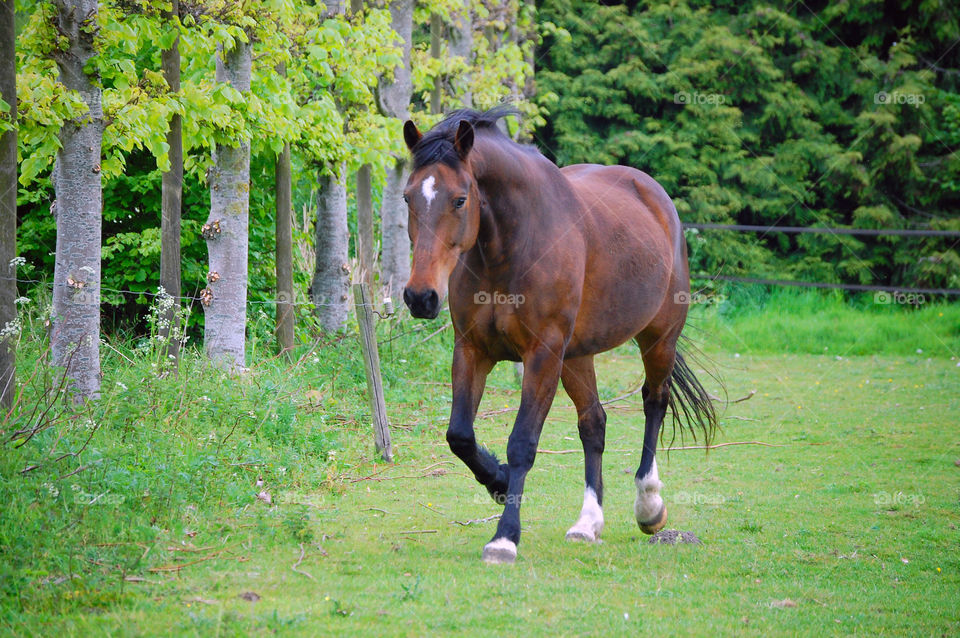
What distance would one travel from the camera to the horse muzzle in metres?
4.07

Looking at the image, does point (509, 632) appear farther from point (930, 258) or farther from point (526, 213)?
point (930, 258)

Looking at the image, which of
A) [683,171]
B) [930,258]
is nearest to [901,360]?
[930,258]

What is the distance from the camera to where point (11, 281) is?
4812 millimetres

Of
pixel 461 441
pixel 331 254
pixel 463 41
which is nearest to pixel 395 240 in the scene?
pixel 331 254

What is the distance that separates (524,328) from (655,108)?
54.6ft

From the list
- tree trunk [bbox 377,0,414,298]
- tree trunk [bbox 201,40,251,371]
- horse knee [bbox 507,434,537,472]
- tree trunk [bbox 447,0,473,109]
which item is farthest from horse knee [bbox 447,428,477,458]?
tree trunk [bbox 447,0,473,109]

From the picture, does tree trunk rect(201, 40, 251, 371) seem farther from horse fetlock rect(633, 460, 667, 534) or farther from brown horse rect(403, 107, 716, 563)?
horse fetlock rect(633, 460, 667, 534)

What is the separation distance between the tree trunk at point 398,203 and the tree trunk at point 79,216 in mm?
6438

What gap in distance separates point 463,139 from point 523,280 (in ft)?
2.66

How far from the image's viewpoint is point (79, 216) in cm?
535

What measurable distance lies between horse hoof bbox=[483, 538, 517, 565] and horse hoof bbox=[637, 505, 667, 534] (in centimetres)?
114

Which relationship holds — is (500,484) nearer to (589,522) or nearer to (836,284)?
(589,522)

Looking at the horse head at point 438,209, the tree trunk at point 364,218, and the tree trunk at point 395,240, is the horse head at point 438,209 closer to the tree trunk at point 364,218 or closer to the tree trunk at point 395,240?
the tree trunk at point 364,218

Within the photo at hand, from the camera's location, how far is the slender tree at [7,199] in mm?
4590
